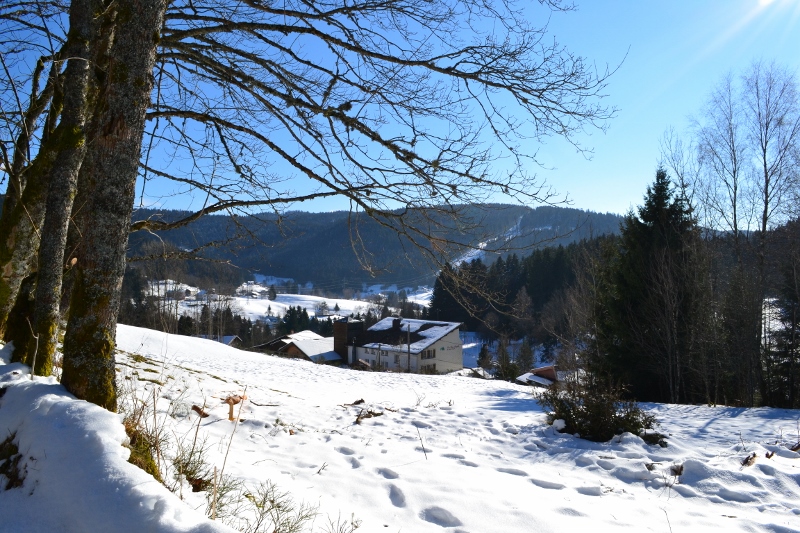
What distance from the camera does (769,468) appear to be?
4.23 m

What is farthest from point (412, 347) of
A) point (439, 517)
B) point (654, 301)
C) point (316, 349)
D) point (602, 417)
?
point (439, 517)

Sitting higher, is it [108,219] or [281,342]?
[108,219]

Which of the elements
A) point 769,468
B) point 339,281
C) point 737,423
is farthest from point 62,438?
point 339,281

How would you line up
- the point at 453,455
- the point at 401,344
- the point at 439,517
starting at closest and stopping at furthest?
the point at 439,517, the point at 453,455, the point at 401,344

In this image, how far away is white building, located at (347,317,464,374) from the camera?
120 feet

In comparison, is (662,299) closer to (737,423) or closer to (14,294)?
(737,423)

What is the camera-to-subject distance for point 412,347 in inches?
1432

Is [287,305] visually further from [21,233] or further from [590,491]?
[590,491]

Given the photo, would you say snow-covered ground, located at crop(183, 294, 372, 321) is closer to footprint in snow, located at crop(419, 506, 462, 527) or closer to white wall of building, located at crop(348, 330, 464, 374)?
white wall of building, located at crop(348, 330, 464, 374)

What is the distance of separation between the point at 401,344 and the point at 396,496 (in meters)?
35.1

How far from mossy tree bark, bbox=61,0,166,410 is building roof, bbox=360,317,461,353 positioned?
3370cm

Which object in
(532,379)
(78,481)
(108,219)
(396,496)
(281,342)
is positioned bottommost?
(532,379)

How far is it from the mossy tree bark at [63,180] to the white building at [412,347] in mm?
31707

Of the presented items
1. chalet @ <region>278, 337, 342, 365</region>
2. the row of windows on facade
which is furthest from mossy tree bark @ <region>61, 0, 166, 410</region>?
chalet @ <region>278, 337, 342, 365</region>
